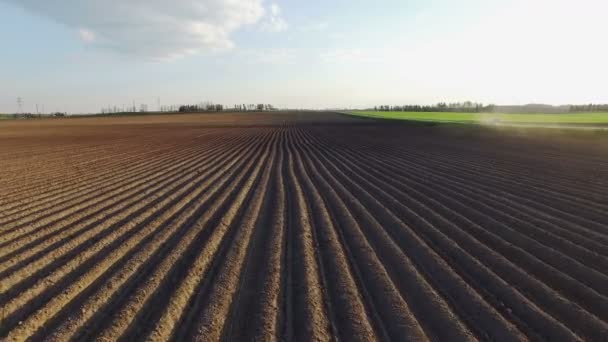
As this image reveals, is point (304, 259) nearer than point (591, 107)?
Yes

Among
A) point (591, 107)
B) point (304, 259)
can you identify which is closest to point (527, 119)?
point (304, 259)

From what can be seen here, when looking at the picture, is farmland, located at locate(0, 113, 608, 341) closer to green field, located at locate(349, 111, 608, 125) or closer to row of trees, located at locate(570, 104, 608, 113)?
green field, located at locate(349, 111, 608, 125)

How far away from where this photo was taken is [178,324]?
9.85 ft

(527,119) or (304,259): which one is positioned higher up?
(527,119)

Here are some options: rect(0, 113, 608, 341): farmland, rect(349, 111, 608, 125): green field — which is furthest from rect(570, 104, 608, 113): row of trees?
rect(0, 113, 608, 341): farmland

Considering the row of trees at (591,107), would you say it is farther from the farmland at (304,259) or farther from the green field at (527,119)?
the farmland at (304,259)

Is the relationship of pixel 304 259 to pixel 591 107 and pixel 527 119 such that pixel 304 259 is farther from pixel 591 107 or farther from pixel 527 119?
pixel 591 107

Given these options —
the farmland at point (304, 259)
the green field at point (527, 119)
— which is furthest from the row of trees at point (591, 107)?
the farmland at point (304, 259)

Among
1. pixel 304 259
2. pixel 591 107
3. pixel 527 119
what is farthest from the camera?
pixel 591 107

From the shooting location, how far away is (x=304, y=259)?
4.28m

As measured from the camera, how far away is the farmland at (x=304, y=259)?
9.91 ft

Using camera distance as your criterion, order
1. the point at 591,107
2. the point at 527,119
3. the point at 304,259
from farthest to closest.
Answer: the point at 591,107, the point at 527,119, the point at 304,259

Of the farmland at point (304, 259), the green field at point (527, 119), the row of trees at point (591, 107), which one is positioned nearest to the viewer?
the farmland at point (304, 259)

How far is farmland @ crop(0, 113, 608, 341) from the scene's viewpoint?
3.02 m
